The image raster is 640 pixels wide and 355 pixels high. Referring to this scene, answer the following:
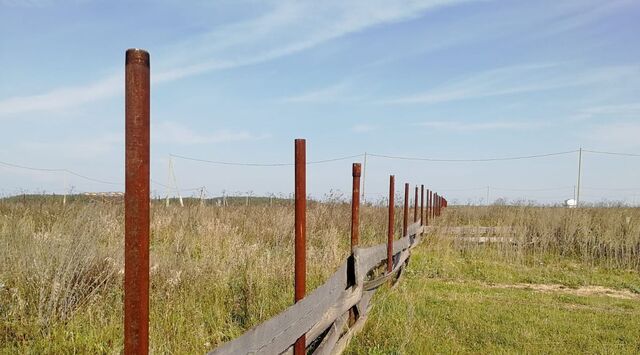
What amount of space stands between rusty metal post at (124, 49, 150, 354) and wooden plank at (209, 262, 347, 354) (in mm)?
542

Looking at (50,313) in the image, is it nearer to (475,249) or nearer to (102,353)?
(102,353)

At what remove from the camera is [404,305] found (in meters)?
6.93

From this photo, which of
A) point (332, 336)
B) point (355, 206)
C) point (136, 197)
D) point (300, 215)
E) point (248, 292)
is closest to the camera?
point (136, 197)

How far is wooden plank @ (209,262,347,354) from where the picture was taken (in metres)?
2.31

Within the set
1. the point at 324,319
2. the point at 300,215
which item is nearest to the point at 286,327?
the point at 300,215

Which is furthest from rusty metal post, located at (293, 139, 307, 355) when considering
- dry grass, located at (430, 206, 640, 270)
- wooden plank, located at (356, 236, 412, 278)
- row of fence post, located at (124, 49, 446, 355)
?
dry grass, located at (430, 206, 640, 270)

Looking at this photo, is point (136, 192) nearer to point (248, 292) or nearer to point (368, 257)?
point (248, 292)

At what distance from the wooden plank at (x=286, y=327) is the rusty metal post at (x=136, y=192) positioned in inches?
21.3

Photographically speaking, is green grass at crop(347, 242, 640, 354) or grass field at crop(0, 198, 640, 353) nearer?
grass field at crop(0, 198, 640, 353)

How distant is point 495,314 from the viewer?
25.0 ft

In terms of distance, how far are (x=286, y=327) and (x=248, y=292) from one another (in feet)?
7.56

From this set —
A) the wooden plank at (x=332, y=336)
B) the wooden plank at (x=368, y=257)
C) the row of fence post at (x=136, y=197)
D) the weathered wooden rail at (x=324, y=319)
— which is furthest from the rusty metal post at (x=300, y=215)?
the row of fence post at (x=136, y=197)

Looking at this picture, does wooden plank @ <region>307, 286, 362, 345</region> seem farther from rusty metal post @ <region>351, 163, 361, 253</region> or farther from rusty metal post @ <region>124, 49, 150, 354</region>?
rusty metal post @ <region>124, 49, 150, 354</region>

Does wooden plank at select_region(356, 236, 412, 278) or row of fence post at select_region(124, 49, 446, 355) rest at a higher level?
row of fence post at select_region(124, 49, 446, 355)
